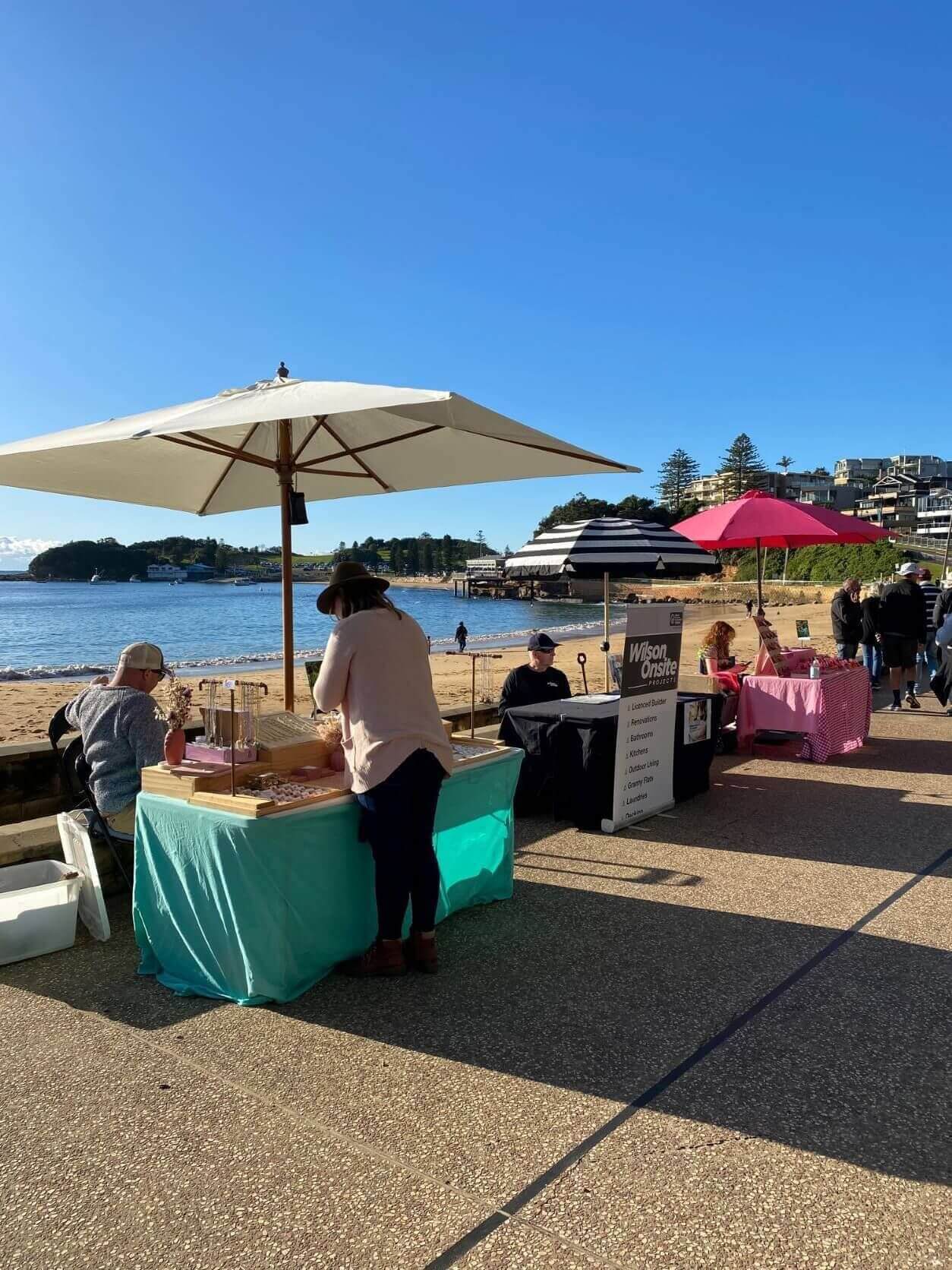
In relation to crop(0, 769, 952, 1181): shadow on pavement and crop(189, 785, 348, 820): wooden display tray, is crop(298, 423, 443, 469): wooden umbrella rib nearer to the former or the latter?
crop(189, 785, 348, 820): wooden display tray

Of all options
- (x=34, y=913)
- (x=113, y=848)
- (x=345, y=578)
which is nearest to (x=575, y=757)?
(x=345, y=578)

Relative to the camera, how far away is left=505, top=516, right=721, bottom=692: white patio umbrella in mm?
6816

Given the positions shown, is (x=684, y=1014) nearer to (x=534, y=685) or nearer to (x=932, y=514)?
(x=534, y=685)

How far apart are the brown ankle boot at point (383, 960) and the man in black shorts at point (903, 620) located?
8.89m

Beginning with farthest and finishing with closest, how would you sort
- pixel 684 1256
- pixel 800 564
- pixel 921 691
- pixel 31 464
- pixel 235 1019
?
pixel 800 564 < pixel 921 691 < pixel 31 464 < pixel 235 1019 < pixel 684 1256

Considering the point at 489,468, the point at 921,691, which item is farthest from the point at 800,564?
the point at 489,468

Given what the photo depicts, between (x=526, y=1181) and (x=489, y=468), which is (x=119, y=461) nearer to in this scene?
(x=489, y=468)

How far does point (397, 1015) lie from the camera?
3.15 metres

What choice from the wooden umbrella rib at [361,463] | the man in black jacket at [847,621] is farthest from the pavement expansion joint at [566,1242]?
the man in black jacket at [847,621]

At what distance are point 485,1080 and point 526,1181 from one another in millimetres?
489

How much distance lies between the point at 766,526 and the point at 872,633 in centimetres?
348

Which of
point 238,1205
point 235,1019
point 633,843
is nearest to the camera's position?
point 238,1205

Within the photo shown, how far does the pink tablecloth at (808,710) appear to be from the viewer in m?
7.64

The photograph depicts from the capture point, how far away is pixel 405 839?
338 cm
